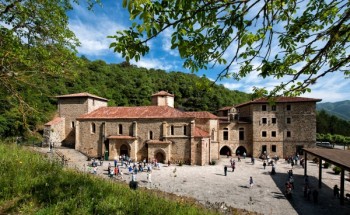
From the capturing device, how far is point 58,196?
4914 mm

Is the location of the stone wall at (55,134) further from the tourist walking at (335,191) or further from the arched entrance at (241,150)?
the tourist walking at (335,191)

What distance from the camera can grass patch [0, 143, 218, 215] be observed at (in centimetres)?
452

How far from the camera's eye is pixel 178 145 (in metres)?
27.9

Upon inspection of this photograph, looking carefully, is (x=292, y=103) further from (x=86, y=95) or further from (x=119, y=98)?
(x=119, y=98)

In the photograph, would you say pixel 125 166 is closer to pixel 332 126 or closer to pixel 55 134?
pixel 55 134

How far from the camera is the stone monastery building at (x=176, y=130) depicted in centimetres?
2794

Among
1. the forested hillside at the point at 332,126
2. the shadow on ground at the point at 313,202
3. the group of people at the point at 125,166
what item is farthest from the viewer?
the forested hillside at the point at 332,126

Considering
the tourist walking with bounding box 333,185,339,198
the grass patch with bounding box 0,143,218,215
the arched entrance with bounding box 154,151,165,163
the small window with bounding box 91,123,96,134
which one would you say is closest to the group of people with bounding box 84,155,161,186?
the arched entrance with bounding box 154,151,165,163

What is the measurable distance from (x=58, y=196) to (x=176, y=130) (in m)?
23.5

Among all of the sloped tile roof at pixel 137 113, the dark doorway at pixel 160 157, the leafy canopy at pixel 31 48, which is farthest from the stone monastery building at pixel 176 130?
the leafy canopy at pixel 31 48

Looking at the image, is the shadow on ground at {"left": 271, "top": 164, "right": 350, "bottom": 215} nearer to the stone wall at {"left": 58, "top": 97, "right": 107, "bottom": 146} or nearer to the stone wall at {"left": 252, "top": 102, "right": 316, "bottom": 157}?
the stone wall at {"left": 252, "top": 102, "right": 316, "bottom": 157}

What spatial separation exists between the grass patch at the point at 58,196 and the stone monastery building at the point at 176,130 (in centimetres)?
2187

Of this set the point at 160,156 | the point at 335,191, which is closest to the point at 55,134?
the point at 160,156

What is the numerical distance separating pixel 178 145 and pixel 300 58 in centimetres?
2444
